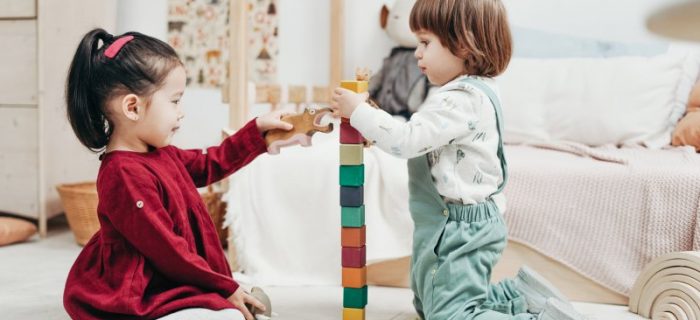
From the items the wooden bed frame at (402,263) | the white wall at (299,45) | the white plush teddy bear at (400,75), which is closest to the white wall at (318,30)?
the white wall at (299,45)

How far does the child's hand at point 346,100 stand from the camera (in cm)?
136

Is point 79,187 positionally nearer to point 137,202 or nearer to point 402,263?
point 402,263

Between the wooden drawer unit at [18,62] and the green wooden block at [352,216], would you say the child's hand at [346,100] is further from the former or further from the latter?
the wooden drawer unit at [18,62]

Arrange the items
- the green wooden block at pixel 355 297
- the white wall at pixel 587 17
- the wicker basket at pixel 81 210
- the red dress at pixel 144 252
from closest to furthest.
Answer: the red dress at pixel 144 252
the green wooden block at pixel 355 297
the wicker basket at pixel 81 210
the white wall at pixel 587 17

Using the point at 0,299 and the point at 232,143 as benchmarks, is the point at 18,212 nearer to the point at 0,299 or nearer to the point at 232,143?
the point at 0,299

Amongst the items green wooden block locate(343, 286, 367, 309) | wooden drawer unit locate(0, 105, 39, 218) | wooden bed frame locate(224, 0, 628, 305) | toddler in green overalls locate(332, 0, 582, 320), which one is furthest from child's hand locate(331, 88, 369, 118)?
wooden drawer unit locate(0, 105, 39, 218)

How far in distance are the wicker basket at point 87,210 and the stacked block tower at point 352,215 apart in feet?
3.02

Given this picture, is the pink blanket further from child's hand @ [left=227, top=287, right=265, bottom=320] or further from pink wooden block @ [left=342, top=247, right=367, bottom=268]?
child's hand @ [left=227, top=287, right=265, bottom=320]

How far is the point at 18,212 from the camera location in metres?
2.48

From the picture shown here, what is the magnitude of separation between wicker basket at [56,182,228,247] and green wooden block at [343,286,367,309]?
0.92m

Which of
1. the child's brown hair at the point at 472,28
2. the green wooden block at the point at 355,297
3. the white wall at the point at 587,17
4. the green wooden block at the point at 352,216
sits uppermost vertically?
the white wall at the point at 587,17

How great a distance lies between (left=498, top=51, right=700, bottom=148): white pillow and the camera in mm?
2102

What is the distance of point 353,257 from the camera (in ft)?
4.67

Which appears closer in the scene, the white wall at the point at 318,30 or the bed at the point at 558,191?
the bed at the point at 558,191
